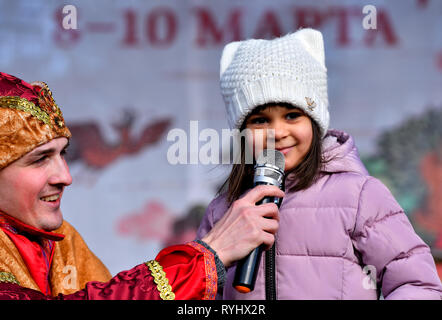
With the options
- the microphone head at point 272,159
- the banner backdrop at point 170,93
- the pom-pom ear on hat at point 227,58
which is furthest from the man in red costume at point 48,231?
the banner backdrop at point 170,93

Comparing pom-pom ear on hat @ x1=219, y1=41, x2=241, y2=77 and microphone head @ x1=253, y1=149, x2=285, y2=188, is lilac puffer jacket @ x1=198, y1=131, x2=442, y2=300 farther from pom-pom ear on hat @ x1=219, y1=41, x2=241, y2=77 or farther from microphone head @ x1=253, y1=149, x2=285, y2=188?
pom-pom ear on hat @ x1=219, y1=41, x2=241, y2=77

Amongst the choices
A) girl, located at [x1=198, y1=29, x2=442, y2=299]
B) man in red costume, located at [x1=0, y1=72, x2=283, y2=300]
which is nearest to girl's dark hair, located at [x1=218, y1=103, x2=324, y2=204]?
girl, located at [x1=198, y1=29, x2=442, y2=299]

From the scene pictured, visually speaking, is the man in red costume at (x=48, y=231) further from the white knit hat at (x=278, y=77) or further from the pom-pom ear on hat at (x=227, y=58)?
the pom-pom ear on hat at (x=227, y=58)

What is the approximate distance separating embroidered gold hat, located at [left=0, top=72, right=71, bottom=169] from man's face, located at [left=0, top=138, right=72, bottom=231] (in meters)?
0.02

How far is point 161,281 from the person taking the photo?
5.00ft

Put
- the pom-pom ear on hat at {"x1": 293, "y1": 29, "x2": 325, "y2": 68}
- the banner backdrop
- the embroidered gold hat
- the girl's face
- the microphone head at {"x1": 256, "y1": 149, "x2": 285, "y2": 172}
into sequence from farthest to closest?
1. the banner backdrop
2. the pom-pom ear on hat at {"x1": 293, "y1": 29, "x2": 325, "y2": 68}
3. the girl's face
4. the microphone head at {"x1": 256, "y1": 149, "x2": 285, "y2": 172}
5. the embroidered gold hat

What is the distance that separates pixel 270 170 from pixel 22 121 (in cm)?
62

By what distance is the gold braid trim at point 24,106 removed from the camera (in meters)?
1.63

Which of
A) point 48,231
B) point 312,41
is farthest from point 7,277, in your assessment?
point 312,41

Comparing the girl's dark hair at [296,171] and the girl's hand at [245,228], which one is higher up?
the girl's dark hair at [296,171]

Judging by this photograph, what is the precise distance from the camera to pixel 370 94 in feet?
13.1

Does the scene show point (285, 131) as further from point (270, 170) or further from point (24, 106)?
point (24, 106)

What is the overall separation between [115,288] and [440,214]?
2.93 meters

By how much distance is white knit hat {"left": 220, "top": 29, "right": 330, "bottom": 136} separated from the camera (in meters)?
1.88
